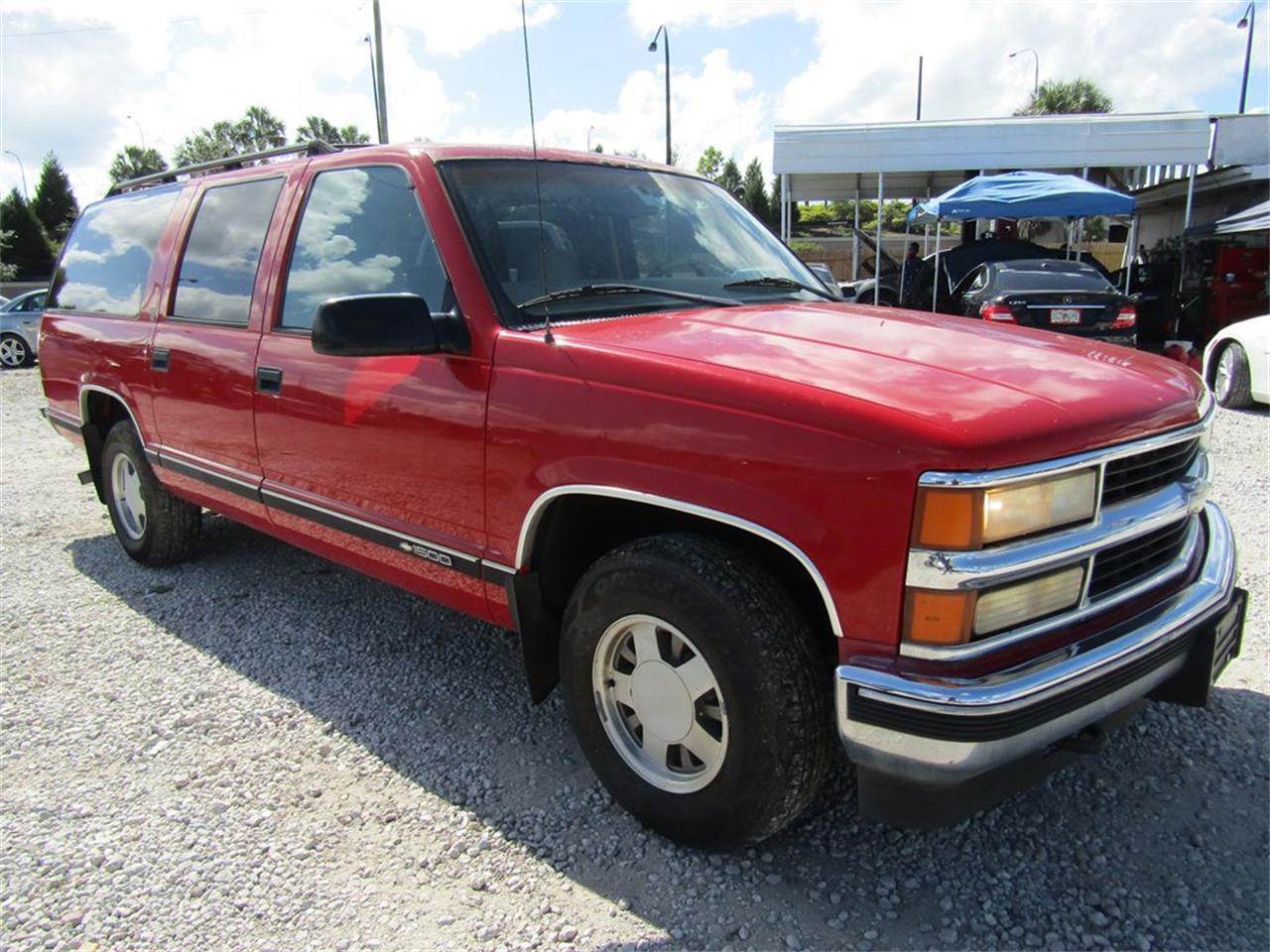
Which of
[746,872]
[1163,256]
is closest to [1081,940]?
[746,872]

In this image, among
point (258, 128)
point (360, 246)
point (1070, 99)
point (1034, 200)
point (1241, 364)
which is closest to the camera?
point (360, 246)

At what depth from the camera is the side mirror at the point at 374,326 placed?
2.42m

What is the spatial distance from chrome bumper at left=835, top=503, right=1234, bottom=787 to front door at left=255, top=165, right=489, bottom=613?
1.28 metres

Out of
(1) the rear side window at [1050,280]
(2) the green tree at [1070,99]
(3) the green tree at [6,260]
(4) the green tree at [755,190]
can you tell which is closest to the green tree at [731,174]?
(4) the green tree at [755,190]

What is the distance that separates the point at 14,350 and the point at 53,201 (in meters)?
44.3

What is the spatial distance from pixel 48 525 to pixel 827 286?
5.16 m

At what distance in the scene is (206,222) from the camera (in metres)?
4.04

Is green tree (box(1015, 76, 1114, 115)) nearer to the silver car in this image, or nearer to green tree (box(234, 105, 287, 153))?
the silver car

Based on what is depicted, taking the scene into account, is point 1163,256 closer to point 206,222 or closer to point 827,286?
point 827,286

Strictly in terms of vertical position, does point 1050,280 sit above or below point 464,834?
above

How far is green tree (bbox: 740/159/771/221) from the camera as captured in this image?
148 feet

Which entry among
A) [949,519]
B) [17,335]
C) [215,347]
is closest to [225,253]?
[215,347]

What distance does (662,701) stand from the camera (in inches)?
94.0

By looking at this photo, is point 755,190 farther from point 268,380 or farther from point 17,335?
point 268,380
